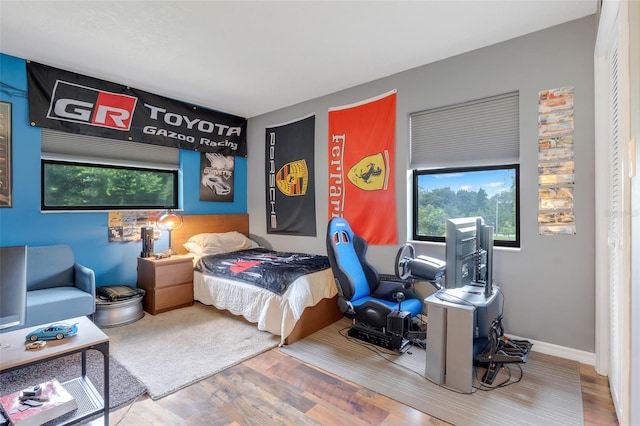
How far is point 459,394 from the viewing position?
204 cm

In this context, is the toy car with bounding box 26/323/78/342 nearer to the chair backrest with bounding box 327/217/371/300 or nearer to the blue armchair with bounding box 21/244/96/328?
the blue armchair with bounding box 21/244/96/328

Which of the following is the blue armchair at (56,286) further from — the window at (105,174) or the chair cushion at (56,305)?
the window at (105,174)

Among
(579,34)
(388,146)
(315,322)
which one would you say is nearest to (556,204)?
(579,34)

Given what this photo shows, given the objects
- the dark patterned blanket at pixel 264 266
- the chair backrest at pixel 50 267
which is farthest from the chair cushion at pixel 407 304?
the chair backrest at pixel 50 267

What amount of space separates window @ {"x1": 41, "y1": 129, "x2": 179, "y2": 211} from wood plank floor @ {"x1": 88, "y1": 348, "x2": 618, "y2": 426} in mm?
2645

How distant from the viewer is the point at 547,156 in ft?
8.50

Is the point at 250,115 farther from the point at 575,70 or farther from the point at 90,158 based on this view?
the point at 575,70

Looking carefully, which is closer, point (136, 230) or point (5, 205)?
point (5, 205)

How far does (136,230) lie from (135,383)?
227 centimetres

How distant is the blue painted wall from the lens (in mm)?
3066

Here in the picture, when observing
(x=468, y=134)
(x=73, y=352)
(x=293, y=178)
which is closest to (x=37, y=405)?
(x=73, y=352)

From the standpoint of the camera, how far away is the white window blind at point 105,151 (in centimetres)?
336

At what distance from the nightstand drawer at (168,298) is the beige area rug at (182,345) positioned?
90mm

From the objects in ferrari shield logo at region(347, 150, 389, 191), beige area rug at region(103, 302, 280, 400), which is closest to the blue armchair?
beige area rug at region(103, 302, 280, 400)
